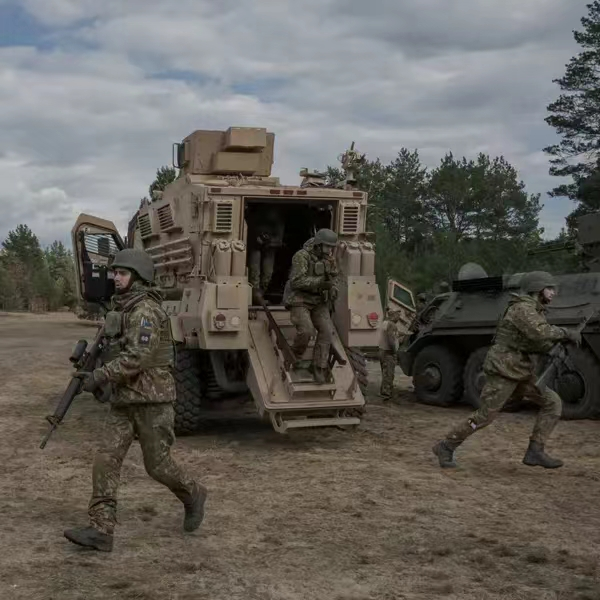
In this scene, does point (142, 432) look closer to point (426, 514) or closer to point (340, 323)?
point (426, 514)

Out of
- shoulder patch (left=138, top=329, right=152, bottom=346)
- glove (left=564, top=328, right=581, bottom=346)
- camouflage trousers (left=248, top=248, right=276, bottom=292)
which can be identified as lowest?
shoulder patch (left=138, top=329, right=152, bottom=346)

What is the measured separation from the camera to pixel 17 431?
880 centimetres

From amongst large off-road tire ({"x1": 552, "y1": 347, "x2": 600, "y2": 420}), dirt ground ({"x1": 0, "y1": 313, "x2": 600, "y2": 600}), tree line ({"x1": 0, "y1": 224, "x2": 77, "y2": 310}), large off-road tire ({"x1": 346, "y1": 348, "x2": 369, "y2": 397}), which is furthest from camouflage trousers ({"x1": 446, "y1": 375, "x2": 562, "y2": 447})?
tree line ({"x1": 0, "y1": 224, "x2": 77, "y2": 310})

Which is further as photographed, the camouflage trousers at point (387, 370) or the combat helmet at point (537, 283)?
the camouflage trousers at point (387, 370)

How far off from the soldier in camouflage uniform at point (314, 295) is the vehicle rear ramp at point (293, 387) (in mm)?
152

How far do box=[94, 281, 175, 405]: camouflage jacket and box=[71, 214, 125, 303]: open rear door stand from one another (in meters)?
5.59

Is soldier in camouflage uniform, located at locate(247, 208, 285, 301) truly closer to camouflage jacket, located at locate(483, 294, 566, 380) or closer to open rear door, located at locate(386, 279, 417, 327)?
open rear door, located at locate(386, 279, 417, 327)

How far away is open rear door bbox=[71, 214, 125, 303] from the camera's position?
10461 millimetres

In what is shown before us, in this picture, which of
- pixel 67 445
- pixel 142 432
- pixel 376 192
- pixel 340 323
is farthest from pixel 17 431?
pixel 376 192

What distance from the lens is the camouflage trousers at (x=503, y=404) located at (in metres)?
6.80

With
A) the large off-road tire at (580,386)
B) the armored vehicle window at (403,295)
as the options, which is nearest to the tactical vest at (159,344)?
the large off-road tire at (580,386)

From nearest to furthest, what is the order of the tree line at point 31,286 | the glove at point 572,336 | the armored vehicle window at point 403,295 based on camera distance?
1. the glove at point 572,336
2. the armored vehicle window at point 403,295
3. the tree line at point 31,286

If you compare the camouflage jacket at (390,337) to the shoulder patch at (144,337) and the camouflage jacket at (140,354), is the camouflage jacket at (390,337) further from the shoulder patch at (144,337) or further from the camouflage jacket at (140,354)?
the shoulder patch at (144,337)

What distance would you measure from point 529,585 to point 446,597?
0.47 meters
